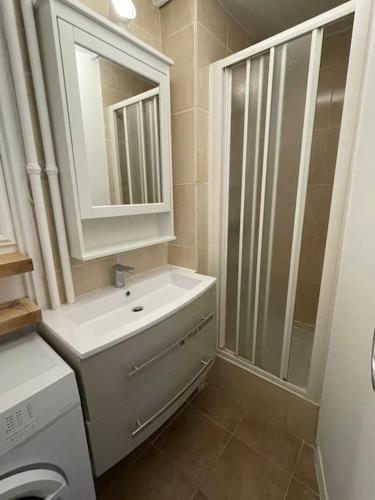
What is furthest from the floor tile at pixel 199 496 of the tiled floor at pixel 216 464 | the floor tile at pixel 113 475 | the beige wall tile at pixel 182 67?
the beige wall tile at pixel 182 67

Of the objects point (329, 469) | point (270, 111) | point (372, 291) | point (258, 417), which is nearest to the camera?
point (372, 291)

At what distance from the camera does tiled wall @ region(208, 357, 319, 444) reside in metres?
1.26

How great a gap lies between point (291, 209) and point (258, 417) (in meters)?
1.27

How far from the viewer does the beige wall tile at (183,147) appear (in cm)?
128

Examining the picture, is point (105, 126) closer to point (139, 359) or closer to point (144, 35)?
point (144, 35)

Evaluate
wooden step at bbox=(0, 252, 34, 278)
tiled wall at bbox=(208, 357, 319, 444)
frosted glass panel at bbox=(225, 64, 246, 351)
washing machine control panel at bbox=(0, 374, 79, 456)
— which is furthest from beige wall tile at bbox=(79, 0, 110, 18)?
tiled wall at bbox=(208, 357, 319, 444)

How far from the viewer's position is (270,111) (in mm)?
1141

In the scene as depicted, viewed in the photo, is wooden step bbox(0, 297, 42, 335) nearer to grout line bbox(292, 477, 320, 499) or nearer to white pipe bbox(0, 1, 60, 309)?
white pipe bbox(0, 1, 60, 309)

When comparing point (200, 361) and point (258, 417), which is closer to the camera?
point (200, 361)

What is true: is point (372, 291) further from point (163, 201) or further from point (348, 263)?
point (163, 201)

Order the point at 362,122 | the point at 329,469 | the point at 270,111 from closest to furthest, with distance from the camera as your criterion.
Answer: the point at 362,122 < the point at 329,469 < the point at 270,111

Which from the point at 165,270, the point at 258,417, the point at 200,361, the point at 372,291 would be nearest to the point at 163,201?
the point at 165,270

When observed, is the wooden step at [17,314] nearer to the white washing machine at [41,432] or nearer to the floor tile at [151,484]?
the white washing machine at [41,432]

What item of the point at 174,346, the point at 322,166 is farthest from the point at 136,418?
the point at 322,166
